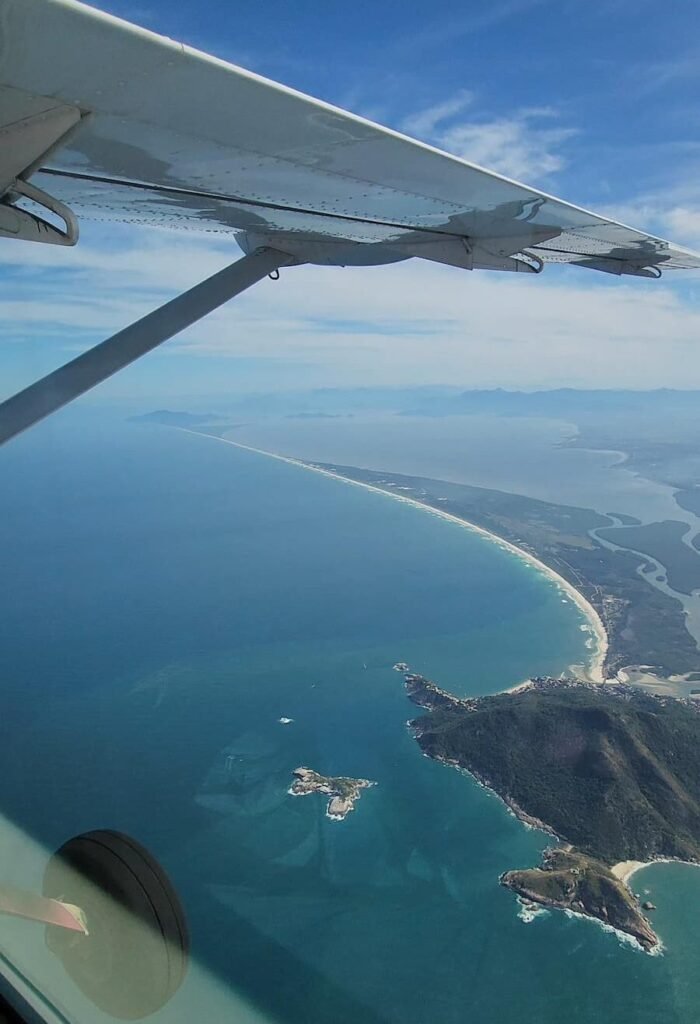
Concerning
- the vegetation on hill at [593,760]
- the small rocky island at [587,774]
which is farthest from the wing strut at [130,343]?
the vegetation on hill at [593,760]

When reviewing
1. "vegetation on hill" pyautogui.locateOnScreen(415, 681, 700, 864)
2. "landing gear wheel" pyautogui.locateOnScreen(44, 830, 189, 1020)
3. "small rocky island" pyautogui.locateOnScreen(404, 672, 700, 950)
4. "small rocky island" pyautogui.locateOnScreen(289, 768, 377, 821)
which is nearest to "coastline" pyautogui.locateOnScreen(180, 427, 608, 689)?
"small rocky island" pyautogui.locateOnScreen(404, 672, 700, 950)

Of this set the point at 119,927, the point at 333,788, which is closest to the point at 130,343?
the point at 119,927

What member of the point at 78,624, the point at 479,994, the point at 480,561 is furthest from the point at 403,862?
the point at 480,561

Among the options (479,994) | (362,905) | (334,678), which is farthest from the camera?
(334,678)

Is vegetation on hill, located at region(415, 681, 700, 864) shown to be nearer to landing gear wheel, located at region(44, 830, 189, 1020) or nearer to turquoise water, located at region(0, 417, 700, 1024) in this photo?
turquoise water, located at region(0, 417, 700, 1024)

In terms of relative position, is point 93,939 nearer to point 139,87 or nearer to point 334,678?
point 139,87

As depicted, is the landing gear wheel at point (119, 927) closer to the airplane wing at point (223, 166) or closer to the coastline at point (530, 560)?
the airplane wing at point (223, 166)
